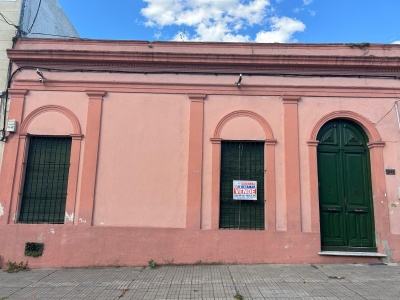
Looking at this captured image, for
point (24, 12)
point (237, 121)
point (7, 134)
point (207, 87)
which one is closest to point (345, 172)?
point (237, 121)

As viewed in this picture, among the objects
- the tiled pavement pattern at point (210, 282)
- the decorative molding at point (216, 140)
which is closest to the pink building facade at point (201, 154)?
the decorative molding at point (216, 140)

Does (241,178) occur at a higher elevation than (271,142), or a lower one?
lower

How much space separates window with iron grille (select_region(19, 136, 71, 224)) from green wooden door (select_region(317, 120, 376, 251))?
5927 millimetres

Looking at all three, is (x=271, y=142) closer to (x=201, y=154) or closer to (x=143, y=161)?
(x=201, y=154)

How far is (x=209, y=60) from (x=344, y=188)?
14.2 feet

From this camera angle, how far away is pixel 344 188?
23.6ft

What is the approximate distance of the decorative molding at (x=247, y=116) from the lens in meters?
7.20

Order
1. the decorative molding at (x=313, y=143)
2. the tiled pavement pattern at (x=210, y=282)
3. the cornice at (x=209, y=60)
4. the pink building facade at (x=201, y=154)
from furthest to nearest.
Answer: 1. the cornice at (x=209, y=60)
2. the decorative molding at (x=313, y=143)
3. the pink building facade at (x=201, y=154)
4. the tiled pavement pattern at (x=210, y=282)

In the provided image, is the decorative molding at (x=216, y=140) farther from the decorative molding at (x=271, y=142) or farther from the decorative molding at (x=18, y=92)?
the decorative molding at (x=18, y=92)

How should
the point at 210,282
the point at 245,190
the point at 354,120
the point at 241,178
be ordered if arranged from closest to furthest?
the point at 210,282 < the point at 245,190 < the point at 241,178 < the point at 354,120

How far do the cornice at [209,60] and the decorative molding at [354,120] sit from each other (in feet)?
3.58

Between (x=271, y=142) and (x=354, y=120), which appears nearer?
(x=271, y=142)

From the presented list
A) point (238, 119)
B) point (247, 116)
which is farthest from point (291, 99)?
point (238, 119)

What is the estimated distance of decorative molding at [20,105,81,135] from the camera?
23.7 feet
